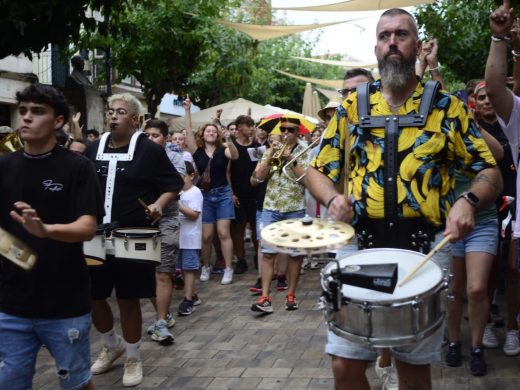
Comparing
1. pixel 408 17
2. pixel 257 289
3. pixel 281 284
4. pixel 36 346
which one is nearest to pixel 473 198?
pixel 408 17

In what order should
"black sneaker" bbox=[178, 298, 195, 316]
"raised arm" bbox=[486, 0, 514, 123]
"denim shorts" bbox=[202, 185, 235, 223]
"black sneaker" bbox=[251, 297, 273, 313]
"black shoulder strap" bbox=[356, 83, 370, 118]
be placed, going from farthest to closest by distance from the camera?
"denim shorts" bbox=[202, 185, 235, 223], "black sneaker" bbox=[178, 298, 195, 316], "black sneaker" bbox=[251, 297, 273, 313], "raised arm" bbox=[486, 0, 514, 123], "black shoulder strap" bbox=[356, 83, 370, 118]

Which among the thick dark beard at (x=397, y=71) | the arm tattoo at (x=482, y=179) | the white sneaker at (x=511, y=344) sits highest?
the thick dark beard at (x=397, y=71)

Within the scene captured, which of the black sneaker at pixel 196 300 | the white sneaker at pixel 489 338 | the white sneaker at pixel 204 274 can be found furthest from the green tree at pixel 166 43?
the white sneaker at pixel 489 338

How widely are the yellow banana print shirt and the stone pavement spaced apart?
7.06 ft

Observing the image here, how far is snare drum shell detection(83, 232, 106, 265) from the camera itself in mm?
5289

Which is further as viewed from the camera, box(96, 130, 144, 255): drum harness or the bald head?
box(96, 130, 144, 255): drum harness

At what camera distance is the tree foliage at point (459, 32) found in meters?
15.8

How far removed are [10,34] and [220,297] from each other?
4.17 meters

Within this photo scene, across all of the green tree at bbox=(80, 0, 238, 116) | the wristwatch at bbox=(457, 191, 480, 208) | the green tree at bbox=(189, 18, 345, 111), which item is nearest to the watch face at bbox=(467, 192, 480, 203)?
the wristwatch at bbox=(457, 191, 480, 208)

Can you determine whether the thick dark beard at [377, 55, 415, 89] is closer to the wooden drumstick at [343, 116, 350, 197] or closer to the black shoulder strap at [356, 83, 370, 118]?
the black shoulder strap at [356, 83, 370, 118]

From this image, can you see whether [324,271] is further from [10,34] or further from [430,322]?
[10,34]

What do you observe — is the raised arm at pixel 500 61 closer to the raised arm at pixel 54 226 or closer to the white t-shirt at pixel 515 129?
the white t-shirt at pixel 515 129

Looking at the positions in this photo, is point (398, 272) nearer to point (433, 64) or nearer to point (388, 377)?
point (388, 377)

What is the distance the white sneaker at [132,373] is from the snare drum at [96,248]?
866 millimetres
